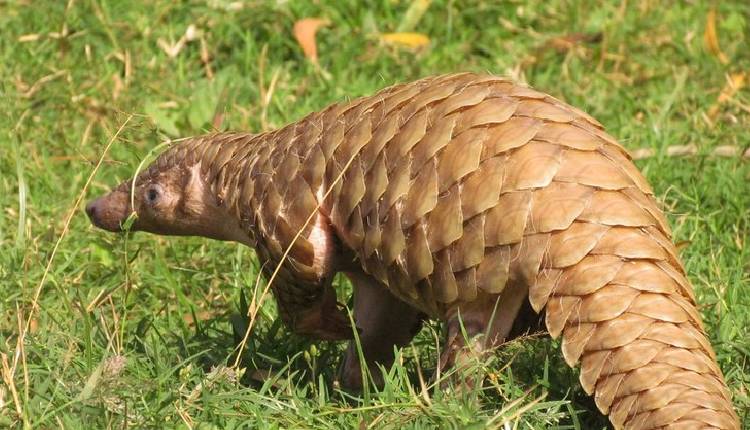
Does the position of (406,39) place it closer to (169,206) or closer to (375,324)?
(169,206)

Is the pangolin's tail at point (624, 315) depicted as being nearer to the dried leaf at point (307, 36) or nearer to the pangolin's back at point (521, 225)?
the pangolin's back at point (521, 225)

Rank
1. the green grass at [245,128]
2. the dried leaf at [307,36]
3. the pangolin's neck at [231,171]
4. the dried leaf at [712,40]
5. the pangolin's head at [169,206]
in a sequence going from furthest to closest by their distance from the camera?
1. the dried leaf at [712,40]
2. the dried leaf at [307,36]
3. the pangolin's head at [169,206]
4. the pangolin's neck at [231,171]
5. the green grass at [245,128]

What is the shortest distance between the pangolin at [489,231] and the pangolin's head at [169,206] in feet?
0.71

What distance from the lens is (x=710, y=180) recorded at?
5574mm

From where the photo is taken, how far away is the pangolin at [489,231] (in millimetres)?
3309

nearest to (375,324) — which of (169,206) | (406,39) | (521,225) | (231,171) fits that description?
(231,171)

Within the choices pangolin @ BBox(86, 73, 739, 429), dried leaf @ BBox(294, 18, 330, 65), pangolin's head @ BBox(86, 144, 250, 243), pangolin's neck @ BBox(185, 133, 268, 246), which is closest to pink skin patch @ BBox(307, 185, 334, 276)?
pangolin @ BBox(86, 73, 739, 429)

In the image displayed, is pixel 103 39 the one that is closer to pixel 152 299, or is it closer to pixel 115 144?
pixel 115 144

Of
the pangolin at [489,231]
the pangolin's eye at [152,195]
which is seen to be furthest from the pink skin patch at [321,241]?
→ the pangolin's eye at [152,195]

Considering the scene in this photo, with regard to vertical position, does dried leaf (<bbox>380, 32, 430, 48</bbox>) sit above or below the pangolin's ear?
below

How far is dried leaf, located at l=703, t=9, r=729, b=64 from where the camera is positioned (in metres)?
6.95

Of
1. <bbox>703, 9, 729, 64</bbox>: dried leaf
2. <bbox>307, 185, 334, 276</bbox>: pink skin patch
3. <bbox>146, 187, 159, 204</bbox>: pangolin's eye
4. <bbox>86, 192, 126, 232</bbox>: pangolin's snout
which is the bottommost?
<bbox>703, 9, 729, 64</bbox>: dried leaf

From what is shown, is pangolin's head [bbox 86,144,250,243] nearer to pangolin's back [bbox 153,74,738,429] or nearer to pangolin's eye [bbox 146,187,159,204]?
pangolin's eye [bbox 146,187,159,204]

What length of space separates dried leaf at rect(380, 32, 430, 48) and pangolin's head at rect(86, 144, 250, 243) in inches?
99.1
